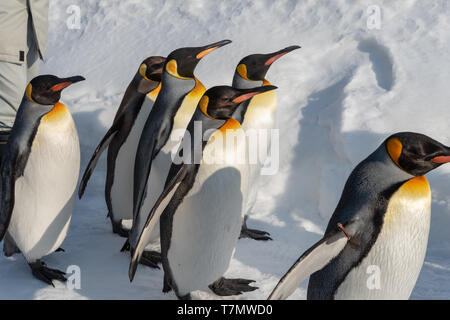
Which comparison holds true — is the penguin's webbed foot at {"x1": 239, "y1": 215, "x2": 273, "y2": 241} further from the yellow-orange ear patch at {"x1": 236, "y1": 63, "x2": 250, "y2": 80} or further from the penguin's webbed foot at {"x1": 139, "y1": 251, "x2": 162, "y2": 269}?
the yellow-orange ear patch at {"x1": 236, "y1": 63, "x2": 250, "y2": 80}

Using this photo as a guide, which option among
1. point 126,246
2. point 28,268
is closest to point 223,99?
point 126,246

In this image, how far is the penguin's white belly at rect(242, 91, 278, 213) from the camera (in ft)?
8.82

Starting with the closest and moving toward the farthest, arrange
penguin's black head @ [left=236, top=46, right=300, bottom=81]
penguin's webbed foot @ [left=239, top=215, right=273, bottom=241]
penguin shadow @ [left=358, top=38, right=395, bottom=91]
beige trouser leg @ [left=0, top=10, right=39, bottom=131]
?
penguin's black head @ [left=236, top=46, right=300, bottom=81]
penguin's webbed foot @ [left=239, top=215, right=273, bottom=241]
beige trouser leg @ [left=0, top=10, right=39, bottom=131]
penguin shadow @ [left=358, top=38, right=395, bottom=91]

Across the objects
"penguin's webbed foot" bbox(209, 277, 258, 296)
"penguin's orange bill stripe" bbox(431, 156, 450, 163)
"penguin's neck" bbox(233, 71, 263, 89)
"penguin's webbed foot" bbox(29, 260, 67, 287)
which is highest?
"penguin's neck" bbox(233, 71, 263, 89)

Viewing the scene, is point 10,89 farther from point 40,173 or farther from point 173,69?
point 173,69

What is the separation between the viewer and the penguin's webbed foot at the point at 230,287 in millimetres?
2271

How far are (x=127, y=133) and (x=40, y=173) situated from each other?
0.50 metres

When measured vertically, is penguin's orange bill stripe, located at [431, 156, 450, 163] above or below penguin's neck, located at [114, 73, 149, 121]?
below

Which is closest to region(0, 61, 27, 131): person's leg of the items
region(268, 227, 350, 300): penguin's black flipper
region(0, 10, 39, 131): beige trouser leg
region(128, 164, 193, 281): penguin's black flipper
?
region(0, 10, 39, 131): beige trouser leg

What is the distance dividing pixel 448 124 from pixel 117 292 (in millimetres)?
2118

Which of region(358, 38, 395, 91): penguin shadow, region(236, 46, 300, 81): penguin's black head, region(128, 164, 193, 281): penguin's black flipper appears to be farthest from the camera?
region(358, 38, 395, 91): penguin shadow

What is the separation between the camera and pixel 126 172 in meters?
2.78

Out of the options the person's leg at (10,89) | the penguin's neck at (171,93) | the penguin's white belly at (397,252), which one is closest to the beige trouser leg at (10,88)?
the person's leg at (10,89)

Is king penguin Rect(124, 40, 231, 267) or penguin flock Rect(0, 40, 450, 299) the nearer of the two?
penguin flock Rect(0, 40, 450, 299)
